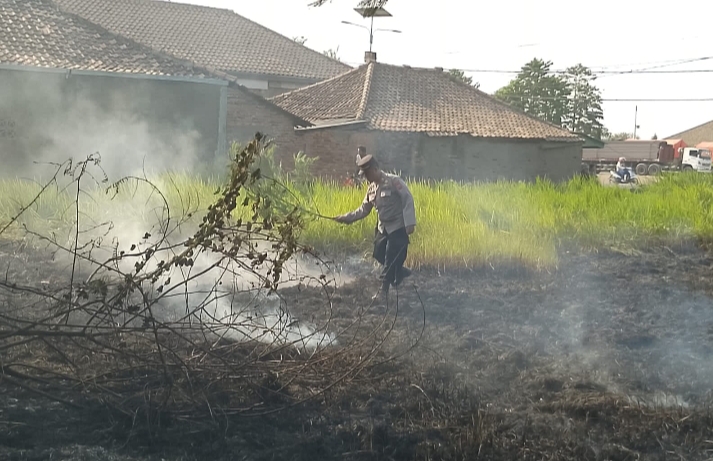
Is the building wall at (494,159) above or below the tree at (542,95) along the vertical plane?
below

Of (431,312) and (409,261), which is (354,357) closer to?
(431,312)

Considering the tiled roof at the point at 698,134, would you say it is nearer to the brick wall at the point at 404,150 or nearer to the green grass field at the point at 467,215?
the brick wall at the point at 404,150

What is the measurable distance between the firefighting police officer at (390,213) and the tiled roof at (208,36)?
78.9 feet

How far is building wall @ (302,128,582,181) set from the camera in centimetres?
2505

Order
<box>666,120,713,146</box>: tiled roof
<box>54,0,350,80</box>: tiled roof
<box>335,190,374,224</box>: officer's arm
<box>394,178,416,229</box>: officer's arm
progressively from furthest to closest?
<box>666,120,713,146</box>: tiled roof < <box>54,0,350,80</box>: tiled roof < <box>335,190,374,224</box>: officer's arm < <box>394,178,416,229</box>: officer's arm

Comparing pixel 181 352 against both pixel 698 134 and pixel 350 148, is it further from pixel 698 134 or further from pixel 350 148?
pixel 698 134

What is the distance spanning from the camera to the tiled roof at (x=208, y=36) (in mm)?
31734

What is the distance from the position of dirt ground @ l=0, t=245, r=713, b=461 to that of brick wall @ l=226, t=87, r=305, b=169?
1432 cm

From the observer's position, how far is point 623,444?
4.73 meters

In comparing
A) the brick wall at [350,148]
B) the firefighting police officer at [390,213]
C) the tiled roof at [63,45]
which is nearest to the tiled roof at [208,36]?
the brick wall at [350,148]

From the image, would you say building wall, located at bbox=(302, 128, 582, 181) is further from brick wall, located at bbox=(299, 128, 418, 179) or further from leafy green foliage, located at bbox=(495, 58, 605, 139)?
leafy green foliage, located at bbox=(495, 58, 605, 139)

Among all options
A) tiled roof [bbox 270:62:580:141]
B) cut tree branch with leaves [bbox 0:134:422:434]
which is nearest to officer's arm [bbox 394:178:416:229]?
cut tree branch with leaves [bbox 0:134:422:434]

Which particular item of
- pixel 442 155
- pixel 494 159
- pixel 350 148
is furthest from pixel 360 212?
pixel 494 159

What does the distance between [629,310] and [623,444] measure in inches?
154
